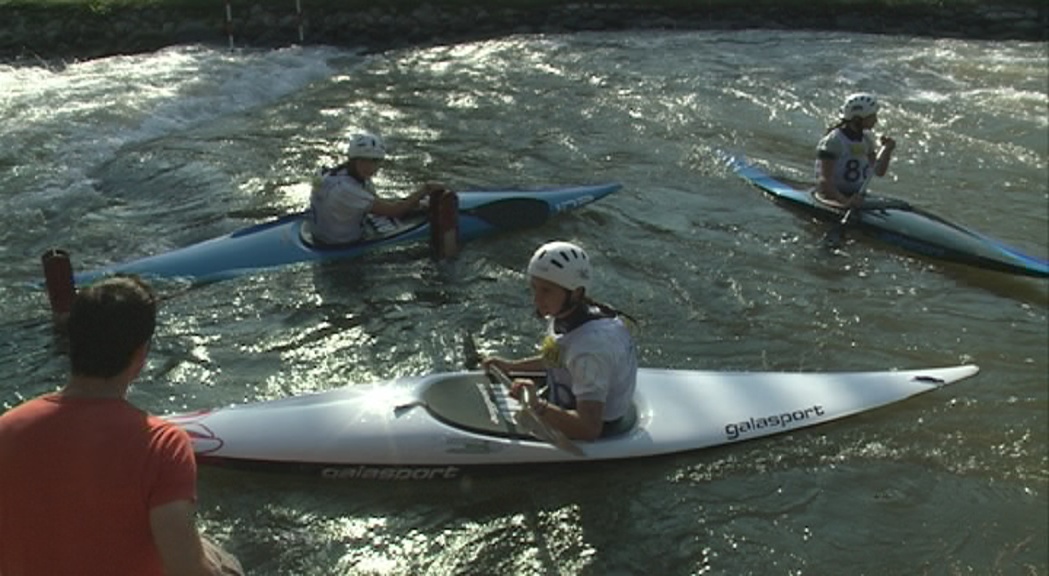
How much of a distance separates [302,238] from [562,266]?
13.4 ft

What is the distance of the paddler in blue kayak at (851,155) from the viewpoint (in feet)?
30.3

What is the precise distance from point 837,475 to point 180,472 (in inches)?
165

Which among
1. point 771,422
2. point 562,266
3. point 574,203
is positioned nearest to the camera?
point 562,266

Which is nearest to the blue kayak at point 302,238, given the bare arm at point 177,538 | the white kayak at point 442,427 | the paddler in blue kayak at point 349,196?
the paddler in blue kayak at point 349,196

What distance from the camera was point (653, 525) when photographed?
5188 mm

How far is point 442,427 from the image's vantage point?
5289mm

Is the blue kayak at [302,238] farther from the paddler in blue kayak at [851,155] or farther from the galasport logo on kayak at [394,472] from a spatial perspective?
the galasport logo on kayak at [394,472]

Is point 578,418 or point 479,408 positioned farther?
point 479,408

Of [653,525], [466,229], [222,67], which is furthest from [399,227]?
[222,67]

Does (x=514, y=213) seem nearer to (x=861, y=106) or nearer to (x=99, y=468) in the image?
(x=861, y=106)

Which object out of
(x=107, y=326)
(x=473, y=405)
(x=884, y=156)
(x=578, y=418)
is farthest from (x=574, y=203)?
(x=107, y=326)

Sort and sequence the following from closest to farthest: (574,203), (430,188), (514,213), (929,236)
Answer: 1. (430,188)
2. (929,236)
3. (514,213)
4. (574,203)

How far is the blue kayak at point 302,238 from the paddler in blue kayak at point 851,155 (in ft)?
8.11

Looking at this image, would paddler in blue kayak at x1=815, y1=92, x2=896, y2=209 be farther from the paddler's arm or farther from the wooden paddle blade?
the wooden paddle blade
